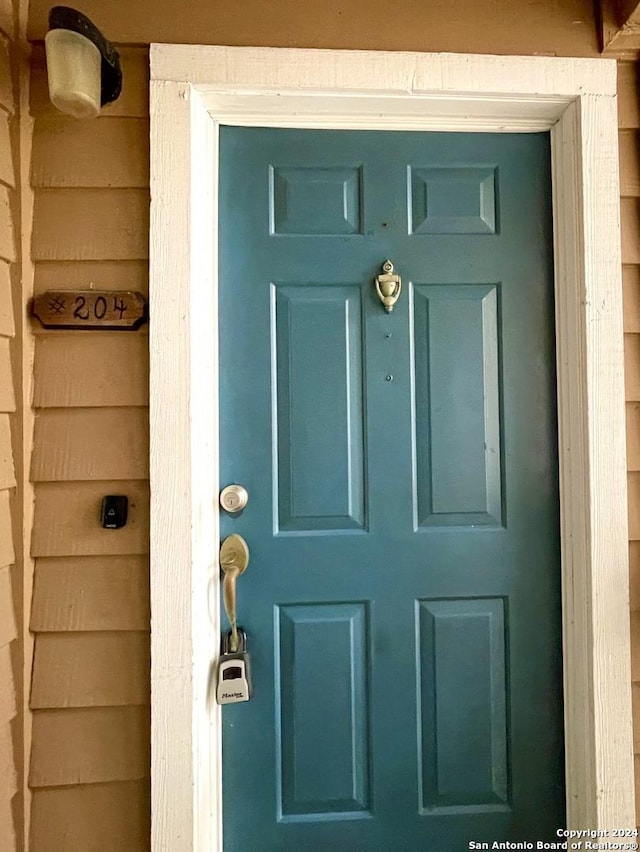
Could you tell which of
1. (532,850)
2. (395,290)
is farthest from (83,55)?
(532,850)

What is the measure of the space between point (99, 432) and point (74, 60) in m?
0.69

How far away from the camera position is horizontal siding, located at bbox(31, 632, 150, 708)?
3.34 feet

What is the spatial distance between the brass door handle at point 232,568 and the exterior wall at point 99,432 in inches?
6.6

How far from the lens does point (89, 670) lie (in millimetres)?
1026

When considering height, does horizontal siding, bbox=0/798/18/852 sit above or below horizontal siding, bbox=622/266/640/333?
below

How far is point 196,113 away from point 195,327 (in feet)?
1.54

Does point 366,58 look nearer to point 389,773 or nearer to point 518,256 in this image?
point 518,256

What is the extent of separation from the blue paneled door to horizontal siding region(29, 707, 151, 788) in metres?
0.20

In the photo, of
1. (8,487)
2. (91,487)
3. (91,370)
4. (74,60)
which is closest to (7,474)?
(8,487)

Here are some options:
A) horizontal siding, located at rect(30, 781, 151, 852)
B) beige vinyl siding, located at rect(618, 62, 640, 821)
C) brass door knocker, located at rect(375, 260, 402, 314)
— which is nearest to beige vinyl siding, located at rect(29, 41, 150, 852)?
horizontal siding, located at rect(30, 781, 151, 852)

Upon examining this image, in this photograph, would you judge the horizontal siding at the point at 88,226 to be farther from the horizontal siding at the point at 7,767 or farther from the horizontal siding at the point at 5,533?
the horizontal siding at the point at 7,767

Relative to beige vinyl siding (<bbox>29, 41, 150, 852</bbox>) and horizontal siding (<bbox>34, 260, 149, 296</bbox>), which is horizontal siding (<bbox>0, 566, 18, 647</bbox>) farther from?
horizontal siding (<bbox>34, 260, 149, 296</bbox>)

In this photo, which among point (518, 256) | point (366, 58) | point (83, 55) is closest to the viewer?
point (83, 55)

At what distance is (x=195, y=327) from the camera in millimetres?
1057
